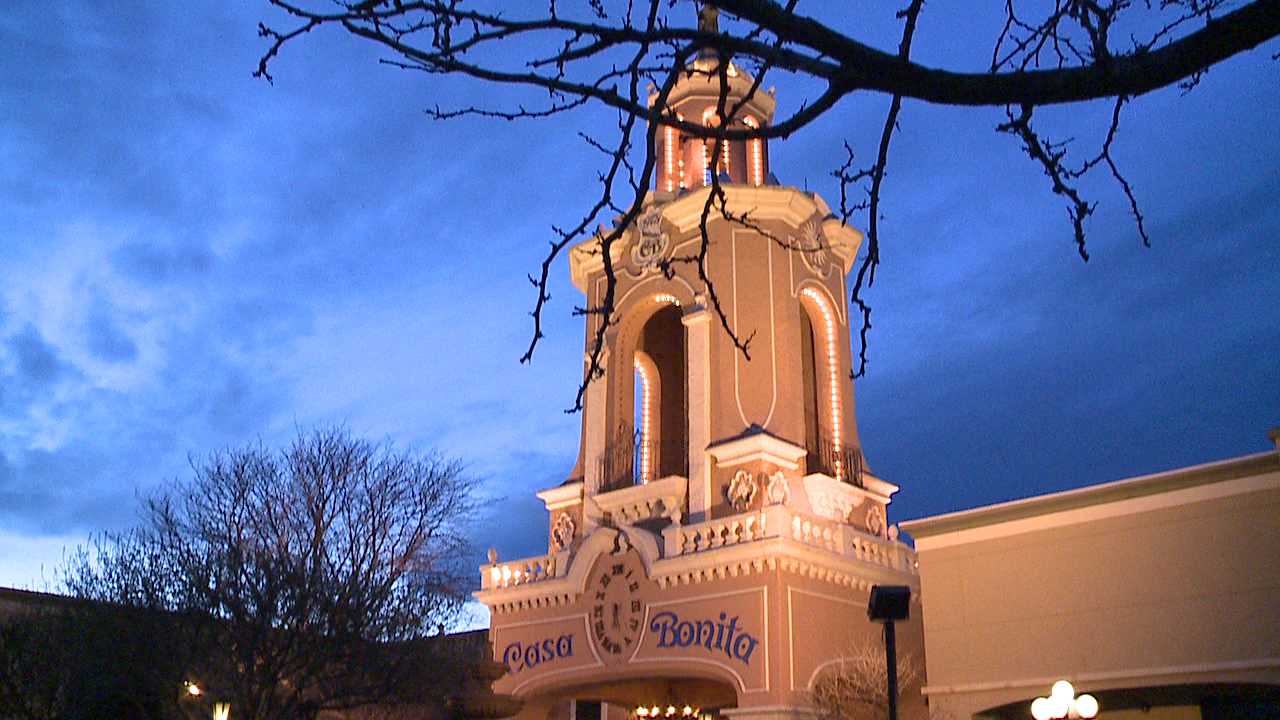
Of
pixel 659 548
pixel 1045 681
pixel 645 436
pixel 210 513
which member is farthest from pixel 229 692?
pixel 1045 681

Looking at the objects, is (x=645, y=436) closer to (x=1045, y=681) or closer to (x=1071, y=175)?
(x=1045, y=681)

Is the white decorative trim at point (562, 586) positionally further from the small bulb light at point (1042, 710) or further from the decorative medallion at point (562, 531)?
the small bulb light at point (1042, 710)

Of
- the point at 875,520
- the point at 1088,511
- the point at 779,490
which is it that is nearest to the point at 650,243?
the point at 779,490

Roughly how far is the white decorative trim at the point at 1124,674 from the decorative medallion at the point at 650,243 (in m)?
10.7

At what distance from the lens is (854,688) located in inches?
802

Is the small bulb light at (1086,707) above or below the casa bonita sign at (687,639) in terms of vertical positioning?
below

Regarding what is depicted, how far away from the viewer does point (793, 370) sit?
23.6 m

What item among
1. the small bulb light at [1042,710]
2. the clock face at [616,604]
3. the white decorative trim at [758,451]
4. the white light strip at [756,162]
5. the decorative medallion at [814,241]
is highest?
the white light strip at [756,162]

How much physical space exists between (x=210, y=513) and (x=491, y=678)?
28.5 feet

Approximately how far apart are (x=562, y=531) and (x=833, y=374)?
6471 millimetres

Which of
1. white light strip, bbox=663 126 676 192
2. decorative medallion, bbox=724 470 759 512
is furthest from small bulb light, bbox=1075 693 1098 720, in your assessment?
white light strip, bbox=663 126 676 192

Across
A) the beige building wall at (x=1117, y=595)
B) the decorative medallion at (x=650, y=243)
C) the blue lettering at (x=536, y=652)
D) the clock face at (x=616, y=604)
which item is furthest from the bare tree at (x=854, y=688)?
the decorative medallion at (x=650, y=243)

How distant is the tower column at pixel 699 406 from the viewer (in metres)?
22.5

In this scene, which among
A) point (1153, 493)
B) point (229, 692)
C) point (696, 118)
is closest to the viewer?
point (1153, 493)
